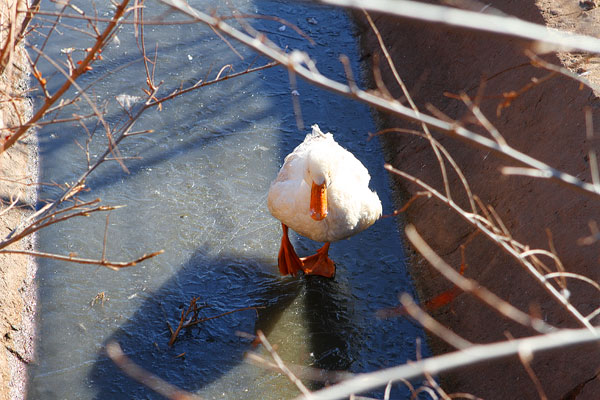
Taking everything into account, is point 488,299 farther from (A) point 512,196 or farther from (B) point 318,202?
(A) point 512,196

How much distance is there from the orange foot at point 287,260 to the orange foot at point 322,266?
10 centimetres

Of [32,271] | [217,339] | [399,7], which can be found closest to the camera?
[399,7]

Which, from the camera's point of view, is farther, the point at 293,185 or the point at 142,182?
the point at 142,182

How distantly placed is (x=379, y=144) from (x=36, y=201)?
11.1 ft

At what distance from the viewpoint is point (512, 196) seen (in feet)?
14.1

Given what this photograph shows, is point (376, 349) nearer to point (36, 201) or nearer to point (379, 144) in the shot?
point (379, 144)

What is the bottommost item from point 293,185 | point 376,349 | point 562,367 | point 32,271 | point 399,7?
point 376,349

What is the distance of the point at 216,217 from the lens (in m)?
5.12

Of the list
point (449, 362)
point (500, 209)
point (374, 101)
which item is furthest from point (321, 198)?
point (449, 362)

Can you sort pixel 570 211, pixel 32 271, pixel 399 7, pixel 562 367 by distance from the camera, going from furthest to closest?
1. pixel 32 271
2. pixel 570 211
3. pixel 562 367
4. pixel 399 7

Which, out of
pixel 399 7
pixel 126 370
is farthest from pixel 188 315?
pixel 399 7

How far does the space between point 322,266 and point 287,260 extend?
12.5 inches

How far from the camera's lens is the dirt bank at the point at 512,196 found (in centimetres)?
346

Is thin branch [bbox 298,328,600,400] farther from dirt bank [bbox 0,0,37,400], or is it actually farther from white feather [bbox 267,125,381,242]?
white feather [bbox 267,125,381,242]
